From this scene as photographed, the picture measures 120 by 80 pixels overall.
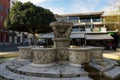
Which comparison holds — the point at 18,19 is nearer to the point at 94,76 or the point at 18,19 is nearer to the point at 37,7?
the point at 37,7

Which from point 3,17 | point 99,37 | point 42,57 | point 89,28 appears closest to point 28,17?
point 99,37

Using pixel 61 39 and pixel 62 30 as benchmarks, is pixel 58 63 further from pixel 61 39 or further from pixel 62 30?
pixel 62 30

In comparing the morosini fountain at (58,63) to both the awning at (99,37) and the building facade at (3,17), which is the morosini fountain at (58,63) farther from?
the building facade at (3,17)

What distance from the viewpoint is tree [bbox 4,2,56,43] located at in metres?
27.1

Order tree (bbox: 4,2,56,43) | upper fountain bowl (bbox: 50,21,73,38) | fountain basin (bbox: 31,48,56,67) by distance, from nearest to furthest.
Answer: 1. fountain basin (bbox: 31,48,56,67)
2. upper fountain bowl (bbox: 50,21,73,38)
3. tree (bbox: 4,2,56,43)

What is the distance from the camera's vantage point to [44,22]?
27.9 metres

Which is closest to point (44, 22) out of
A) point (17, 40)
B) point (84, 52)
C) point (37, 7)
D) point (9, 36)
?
point (37, 7)

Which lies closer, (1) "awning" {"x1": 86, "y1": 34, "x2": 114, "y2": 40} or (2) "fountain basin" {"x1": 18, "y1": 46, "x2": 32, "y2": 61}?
(2) "fountain basin" {"x1": 18, "y1": 46, "x2": 32, "y2": 61}

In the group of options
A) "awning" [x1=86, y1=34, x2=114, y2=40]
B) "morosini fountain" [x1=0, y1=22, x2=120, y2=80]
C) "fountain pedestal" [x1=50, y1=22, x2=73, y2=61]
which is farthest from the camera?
"awning" [x1=86, y1=34, x2=114, y2=40]

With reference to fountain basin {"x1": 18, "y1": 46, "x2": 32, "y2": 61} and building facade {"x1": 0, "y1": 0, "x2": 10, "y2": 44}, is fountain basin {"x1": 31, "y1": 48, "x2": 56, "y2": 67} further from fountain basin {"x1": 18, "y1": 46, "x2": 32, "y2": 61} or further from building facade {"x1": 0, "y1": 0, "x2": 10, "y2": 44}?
building facade {"x1": 0, "y1": 0, "x2": 10, "y2": 44}

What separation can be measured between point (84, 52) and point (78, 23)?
28.7 metres

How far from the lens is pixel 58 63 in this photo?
9.48 meters

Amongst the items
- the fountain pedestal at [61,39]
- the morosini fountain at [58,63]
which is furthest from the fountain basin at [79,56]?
the fountain pedestal at [61,39]

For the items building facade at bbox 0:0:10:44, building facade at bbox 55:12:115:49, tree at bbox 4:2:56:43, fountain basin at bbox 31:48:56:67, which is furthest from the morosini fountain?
building facade at bbox 0:0:10:44
